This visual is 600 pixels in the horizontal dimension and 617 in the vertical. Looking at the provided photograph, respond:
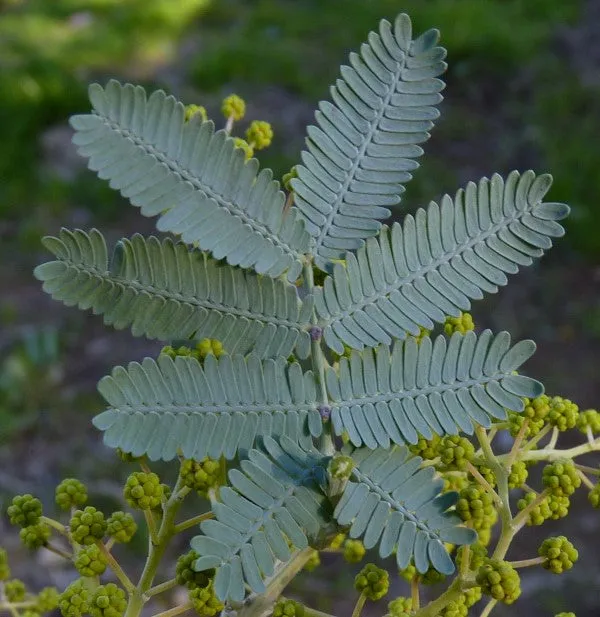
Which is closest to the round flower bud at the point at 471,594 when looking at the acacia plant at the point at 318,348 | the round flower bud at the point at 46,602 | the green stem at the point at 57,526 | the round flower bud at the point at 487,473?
the acacia plant at the point at 318,348

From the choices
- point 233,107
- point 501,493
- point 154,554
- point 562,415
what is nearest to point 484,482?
point 501,493

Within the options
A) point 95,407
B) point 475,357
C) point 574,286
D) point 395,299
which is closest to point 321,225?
point 395,299

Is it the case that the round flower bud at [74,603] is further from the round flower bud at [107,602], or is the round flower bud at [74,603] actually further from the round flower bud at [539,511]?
the round flower bud at [539,511]

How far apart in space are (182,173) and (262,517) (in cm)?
35

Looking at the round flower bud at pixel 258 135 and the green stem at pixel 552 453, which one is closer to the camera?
the green stem at pixel 552 453

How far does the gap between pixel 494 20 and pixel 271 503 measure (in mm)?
4226

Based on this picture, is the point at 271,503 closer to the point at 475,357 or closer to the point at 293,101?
the point at 475,357

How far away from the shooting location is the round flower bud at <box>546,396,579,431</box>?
0.86 meters

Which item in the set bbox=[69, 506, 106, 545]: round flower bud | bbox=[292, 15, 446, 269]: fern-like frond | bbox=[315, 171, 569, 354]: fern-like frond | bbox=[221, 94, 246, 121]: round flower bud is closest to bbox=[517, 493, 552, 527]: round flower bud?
bbox=[315, 171, 569, 354]: fern-like frond

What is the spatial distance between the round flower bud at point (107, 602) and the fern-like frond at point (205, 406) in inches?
6.7

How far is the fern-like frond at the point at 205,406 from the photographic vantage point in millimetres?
751

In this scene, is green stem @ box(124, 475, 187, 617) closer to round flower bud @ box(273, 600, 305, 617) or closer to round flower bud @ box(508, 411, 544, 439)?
round flower bud @ box(273, 600, 305, 617)

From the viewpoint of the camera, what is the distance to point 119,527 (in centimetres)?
85

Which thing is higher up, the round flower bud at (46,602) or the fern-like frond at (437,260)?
the fern-like frond at (437,260)
